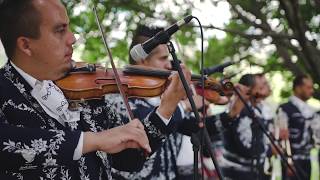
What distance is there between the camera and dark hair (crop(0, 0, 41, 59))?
1995 millimetres

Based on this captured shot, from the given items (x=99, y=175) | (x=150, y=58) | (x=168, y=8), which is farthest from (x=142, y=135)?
(x=168, y=8)

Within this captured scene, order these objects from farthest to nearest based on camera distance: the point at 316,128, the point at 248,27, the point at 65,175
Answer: the point at 316,128 < the point at 248,27 < the point at 65,175

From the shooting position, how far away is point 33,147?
177cm

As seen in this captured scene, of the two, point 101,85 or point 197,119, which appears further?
point 101,85

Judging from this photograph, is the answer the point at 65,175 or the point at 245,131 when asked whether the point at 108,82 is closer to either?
the point at 65,175

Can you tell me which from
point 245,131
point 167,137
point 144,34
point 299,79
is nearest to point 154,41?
point 167,137

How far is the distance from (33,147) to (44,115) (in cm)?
24

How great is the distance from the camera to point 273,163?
7.79 meters

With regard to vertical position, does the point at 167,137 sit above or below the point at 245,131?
above

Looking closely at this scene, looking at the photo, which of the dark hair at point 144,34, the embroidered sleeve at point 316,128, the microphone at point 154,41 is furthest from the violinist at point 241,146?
the microphone at point 154,41

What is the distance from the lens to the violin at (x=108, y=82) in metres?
2.58

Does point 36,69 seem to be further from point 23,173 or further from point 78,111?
point 23,173

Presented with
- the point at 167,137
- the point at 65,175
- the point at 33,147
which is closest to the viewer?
the point at 33,147

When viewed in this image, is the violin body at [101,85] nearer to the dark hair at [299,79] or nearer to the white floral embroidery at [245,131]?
the white floral embroidery at [245,131]
